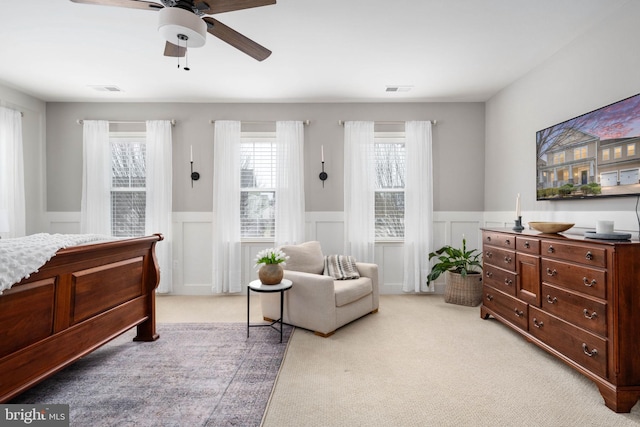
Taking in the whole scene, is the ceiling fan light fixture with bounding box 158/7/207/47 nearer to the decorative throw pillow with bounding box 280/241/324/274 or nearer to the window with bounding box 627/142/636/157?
the decorative throw pillow with bounding box 280/241/324/274

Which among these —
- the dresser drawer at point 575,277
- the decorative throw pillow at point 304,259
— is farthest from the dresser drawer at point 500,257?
the decorative throw pillow at point 304,259

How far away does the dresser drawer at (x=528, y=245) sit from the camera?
8.23 feet

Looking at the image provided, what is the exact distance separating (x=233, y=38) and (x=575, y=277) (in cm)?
281

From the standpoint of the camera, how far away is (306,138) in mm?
4445

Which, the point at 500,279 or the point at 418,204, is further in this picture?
the point at 418,204

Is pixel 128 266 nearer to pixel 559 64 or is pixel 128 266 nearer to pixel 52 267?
pixel 52 267

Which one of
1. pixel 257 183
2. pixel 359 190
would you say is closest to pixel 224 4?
pixel 257 183

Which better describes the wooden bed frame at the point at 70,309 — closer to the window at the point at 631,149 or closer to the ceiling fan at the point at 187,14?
the ceiling fan at the point at 187,14

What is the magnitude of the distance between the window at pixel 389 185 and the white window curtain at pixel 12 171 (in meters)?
4.61

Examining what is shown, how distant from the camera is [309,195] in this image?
175 inches

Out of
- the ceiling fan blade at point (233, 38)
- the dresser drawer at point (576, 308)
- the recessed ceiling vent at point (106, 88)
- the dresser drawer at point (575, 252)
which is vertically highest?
the recessed ceiling vent at point (106, 88)

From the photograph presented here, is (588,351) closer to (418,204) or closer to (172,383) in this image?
(418,204)

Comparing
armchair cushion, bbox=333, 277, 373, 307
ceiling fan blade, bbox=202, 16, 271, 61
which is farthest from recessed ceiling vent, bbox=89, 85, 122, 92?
armchair cushion, bbox=333, 277, 373, 307

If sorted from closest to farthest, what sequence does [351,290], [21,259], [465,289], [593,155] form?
[21,259]
[593,155]
[351,290]
[465,289]
